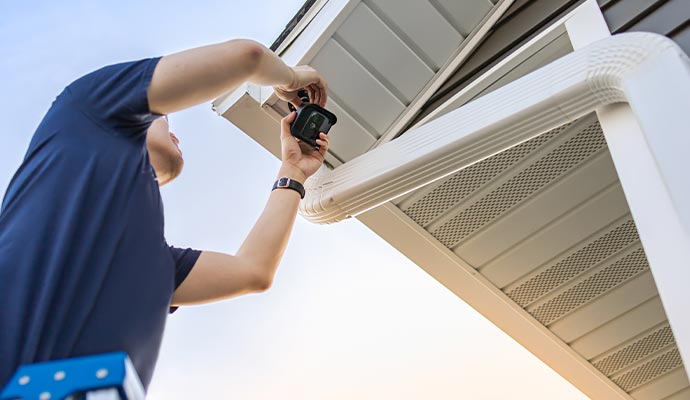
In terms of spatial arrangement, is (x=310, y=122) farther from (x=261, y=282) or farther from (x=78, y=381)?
(x=78, y=381)

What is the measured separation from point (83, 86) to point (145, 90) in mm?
112

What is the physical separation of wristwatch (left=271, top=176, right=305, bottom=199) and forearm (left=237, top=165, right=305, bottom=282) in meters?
0.04

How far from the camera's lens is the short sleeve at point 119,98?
124 cm

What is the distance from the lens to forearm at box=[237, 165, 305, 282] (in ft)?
5.20

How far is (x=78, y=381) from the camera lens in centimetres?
69

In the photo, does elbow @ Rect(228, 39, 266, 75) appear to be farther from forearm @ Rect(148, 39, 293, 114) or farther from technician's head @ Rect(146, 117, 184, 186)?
technician's head @ Rect(146, 117, 184, 186)

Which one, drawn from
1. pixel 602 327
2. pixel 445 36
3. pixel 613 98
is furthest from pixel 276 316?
pixel 613 98

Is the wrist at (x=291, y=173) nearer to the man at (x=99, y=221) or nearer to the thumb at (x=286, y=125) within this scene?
the thumb at (x=286, y=125)

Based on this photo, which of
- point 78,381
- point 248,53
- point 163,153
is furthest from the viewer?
point 163,153

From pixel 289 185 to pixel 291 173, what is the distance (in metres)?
0.10

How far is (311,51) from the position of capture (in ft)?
8.26

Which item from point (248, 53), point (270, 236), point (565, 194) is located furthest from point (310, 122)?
point (565, 194)

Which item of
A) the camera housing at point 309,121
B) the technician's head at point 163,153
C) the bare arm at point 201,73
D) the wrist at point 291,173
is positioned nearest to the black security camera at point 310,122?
the camera housing at point 309,121

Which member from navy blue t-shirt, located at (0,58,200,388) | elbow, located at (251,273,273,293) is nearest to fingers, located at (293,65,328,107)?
elbow, located at (251,273,273,293)
